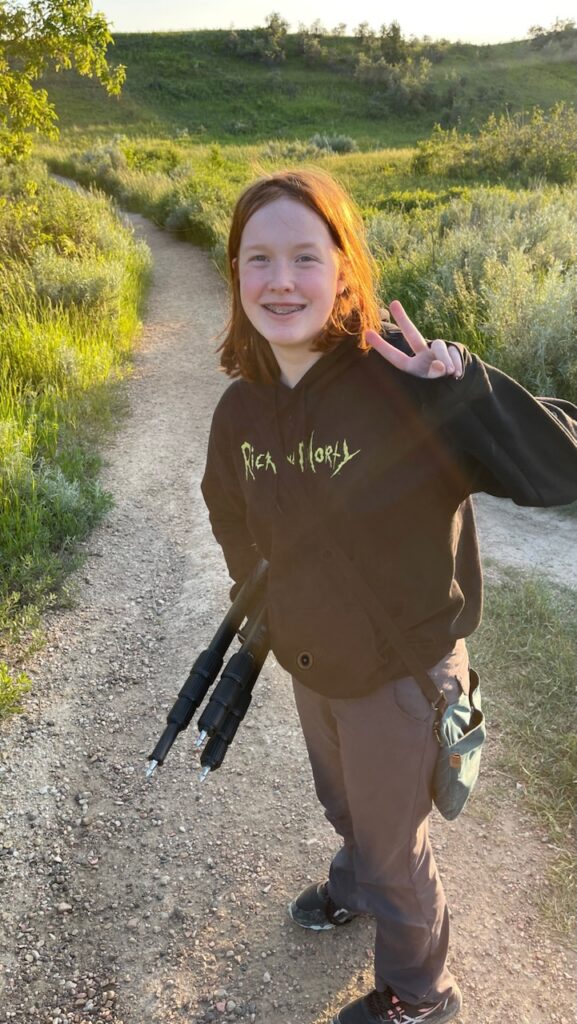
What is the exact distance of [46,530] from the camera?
15.2 feet

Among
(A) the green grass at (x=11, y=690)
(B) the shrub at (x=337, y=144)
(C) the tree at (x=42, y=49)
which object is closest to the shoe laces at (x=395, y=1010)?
(A) the green grass at (x=11, y=690)

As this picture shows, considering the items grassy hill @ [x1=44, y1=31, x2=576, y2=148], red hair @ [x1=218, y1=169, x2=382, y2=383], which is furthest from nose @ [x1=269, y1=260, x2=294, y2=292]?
grassy hill @ [x1=44, y1=31, x2=576, y2=148]

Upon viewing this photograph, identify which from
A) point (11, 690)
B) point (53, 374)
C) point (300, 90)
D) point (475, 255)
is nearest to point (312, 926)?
point (11, 690)

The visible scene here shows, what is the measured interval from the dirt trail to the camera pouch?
0.97m

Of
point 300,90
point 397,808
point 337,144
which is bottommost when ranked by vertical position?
point 397,808

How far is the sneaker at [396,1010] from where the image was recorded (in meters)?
1.96

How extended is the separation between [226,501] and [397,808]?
3.13ft

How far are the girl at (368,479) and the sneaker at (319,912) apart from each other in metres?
0.62

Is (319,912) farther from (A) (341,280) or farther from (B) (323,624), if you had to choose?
(A) (341,280)

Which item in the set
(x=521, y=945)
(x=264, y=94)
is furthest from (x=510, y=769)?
(x=264, y=94)

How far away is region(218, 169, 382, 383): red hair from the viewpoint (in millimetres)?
1562

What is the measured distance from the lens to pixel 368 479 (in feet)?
5.00

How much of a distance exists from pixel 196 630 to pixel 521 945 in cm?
227

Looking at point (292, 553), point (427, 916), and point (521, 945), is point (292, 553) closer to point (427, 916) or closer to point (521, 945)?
point (427, 916)
